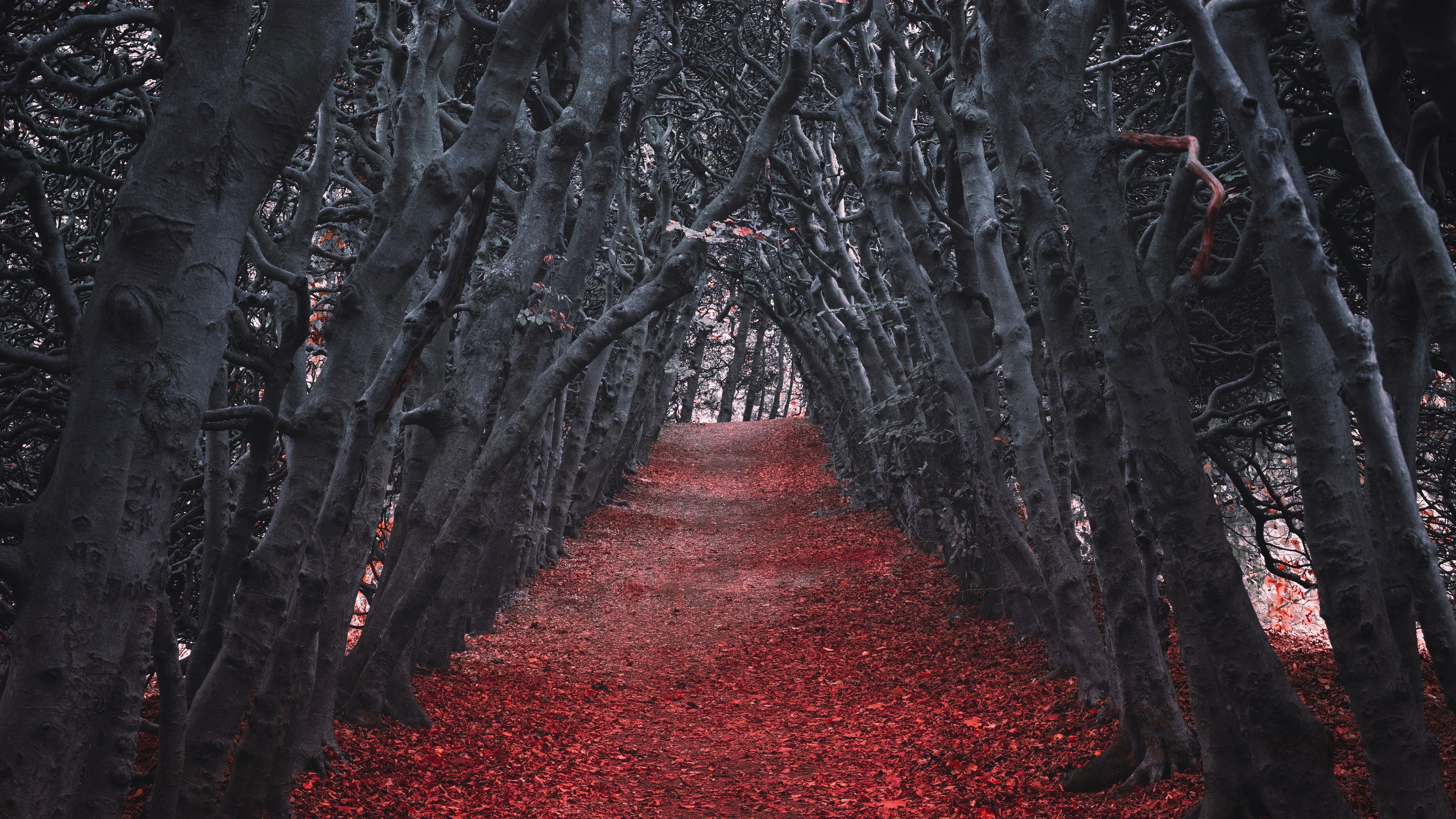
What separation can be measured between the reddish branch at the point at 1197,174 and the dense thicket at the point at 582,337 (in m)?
0.03

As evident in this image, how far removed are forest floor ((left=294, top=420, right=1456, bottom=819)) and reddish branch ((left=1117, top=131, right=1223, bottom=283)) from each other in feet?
9.34

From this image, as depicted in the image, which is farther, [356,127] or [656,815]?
[356,127]

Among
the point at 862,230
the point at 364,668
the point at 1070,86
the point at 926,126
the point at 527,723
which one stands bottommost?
the point at 527,723

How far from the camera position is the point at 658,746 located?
7434mm

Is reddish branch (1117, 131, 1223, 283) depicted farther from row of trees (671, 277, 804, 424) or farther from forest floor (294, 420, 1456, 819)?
row of trees (671, 277, 804, 424)

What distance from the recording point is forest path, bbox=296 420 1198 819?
5930 millimetres

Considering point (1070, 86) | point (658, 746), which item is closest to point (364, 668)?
point (658, 746)

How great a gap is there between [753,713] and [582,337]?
380 centimetres

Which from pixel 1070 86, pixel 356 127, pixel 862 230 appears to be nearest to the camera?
pixel 1070 86

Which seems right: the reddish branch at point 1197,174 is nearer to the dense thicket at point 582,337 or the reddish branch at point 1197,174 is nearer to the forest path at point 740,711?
the dense thicket at point 582,337

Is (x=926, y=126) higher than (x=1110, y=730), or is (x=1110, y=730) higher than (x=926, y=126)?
(x=926, y=126)

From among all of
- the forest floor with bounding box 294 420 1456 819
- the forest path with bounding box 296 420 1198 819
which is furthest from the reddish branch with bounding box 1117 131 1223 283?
the forest path with bounding box 296 420 1198 819

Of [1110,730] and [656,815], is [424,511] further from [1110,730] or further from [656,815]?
[1110,730]

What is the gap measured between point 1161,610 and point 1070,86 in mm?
3235
